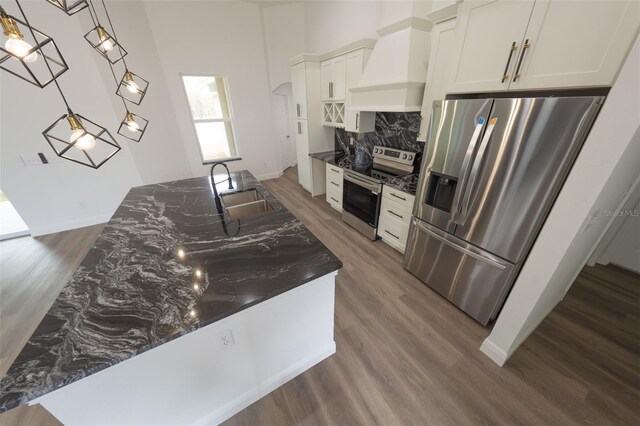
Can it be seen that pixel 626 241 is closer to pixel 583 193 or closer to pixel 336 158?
pixel 583 193

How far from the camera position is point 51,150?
3.26m

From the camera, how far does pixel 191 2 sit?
380 centimetres

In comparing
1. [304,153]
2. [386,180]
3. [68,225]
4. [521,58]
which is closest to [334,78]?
[304,153]

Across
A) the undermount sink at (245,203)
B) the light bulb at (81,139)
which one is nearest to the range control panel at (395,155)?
the undermount sink at (245,203)

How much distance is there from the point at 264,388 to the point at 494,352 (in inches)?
67.4

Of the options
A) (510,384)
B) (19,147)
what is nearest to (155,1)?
(19,147)

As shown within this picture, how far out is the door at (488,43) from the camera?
1.44 metres

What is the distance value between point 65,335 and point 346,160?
3.44 m

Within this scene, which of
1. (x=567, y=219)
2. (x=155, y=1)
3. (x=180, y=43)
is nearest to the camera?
(x=567, y=219)

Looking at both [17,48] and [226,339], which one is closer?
[17,48]

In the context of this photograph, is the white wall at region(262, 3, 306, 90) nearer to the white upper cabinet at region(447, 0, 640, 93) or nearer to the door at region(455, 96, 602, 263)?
the white upper cabinet at region(447, 0, 640, 93)

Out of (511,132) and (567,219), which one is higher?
(511,132)

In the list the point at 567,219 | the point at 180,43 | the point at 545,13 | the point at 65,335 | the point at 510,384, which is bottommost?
the point at 510,384

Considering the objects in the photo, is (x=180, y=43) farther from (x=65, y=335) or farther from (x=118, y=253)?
(x=65, y=335)
